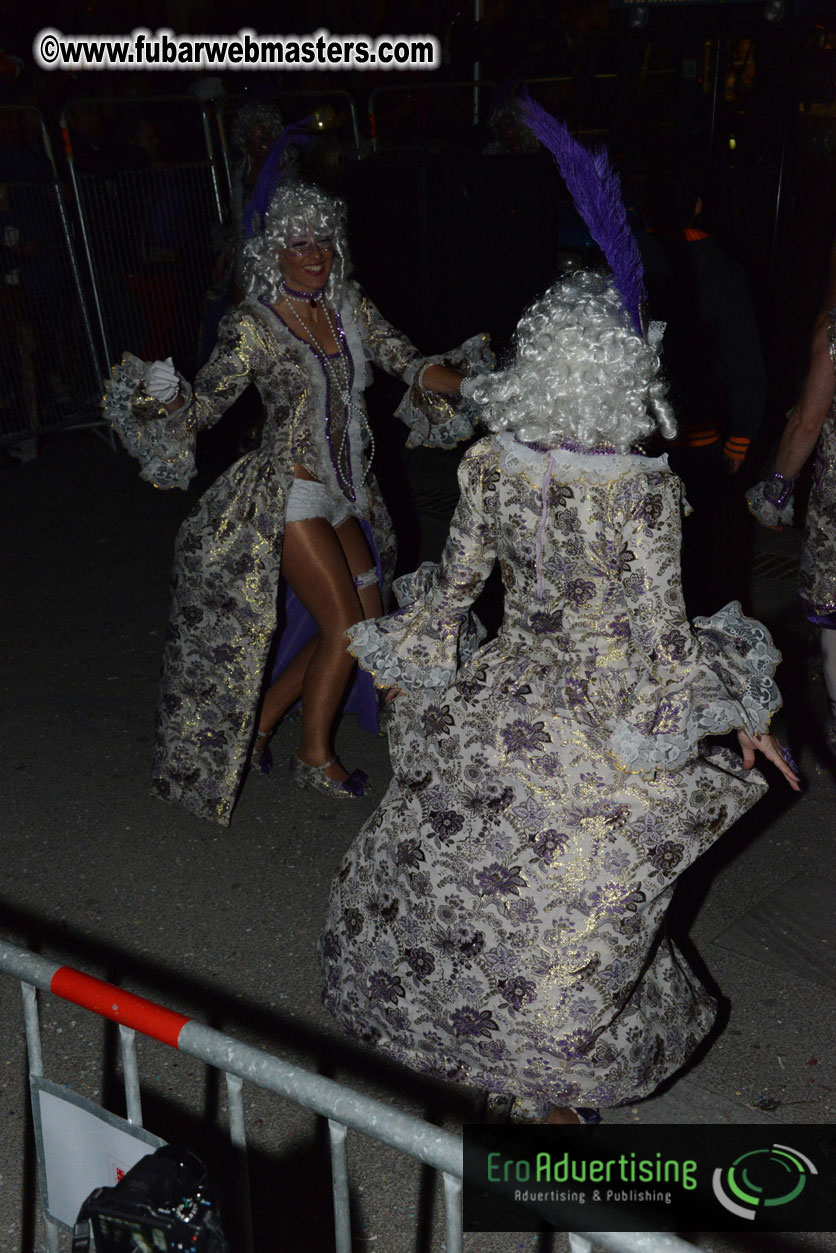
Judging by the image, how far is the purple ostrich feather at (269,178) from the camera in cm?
415

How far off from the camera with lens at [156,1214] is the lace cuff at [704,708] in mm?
1406

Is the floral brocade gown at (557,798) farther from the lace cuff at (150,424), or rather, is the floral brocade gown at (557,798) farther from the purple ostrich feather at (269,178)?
the purple ostrich feather at (269,178)

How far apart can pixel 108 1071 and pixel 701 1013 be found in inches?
58.8

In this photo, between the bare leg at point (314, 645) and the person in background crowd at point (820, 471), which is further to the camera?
the bare leg at point (314, 645)

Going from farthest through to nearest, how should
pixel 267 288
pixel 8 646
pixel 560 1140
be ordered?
pixel 8 646 < pixel 267 288 < pixel 560 1140

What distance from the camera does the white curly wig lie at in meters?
2.70

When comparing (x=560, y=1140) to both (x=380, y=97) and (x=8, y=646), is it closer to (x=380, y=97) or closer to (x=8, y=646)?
(x=8, y=646)

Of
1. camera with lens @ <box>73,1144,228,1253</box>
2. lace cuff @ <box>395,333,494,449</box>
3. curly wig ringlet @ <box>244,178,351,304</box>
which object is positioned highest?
curly wig ringlet @ <box>244,178,351,304</box>

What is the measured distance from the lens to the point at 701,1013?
9.74ft

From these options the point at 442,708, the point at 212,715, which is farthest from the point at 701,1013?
the point at 212,715


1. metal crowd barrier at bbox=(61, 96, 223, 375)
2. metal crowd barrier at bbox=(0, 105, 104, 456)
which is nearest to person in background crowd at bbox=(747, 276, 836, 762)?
metal crowd barrier at bbox=(61, 96, 223, 375)

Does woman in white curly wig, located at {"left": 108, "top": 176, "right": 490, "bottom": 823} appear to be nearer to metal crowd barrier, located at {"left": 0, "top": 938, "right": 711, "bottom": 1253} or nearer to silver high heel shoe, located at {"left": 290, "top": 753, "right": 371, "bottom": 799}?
silver high heel shoe, located at {"left": 290, "top": 753, "right": 371, "bottom": 799}

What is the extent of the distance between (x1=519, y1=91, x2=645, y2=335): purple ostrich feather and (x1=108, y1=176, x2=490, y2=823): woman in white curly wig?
4.58 feet

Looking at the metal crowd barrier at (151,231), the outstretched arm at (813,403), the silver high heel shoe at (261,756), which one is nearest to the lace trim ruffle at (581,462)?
the outstretched arm at (813,403)
